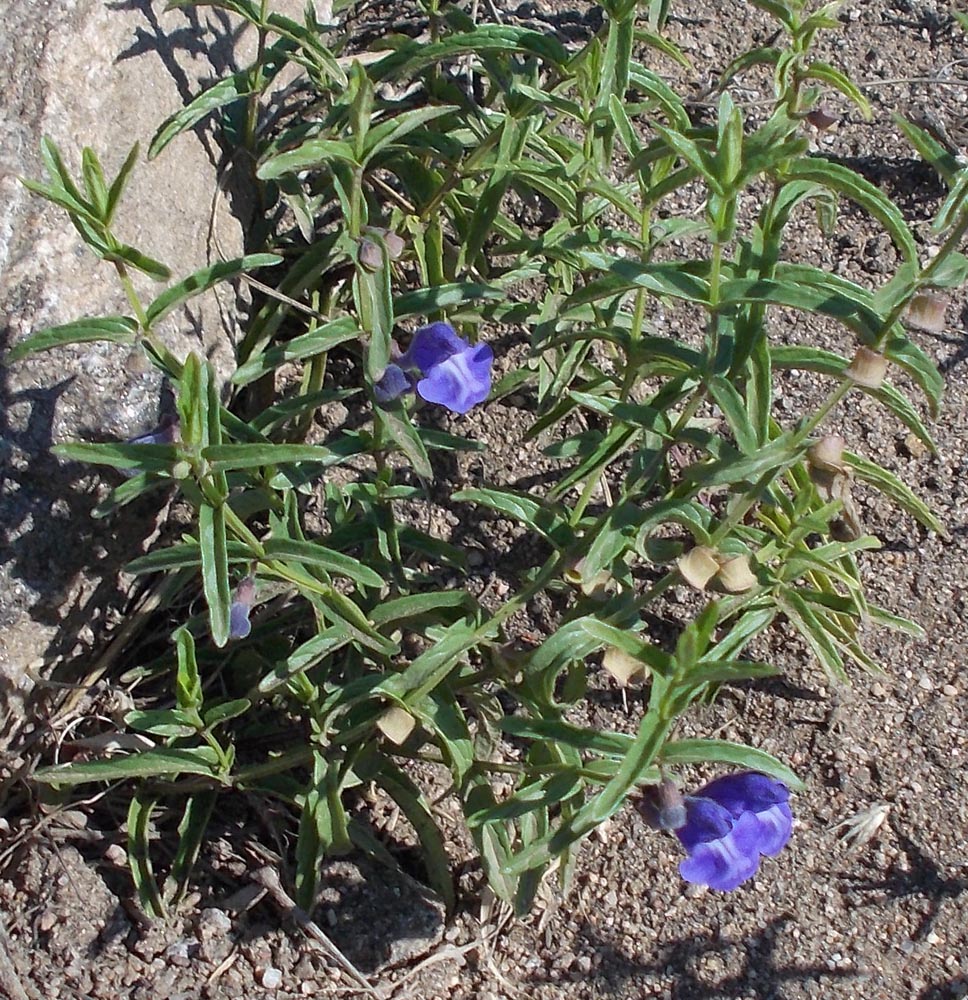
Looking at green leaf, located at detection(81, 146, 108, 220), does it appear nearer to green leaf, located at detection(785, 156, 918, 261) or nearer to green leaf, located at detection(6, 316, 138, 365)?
green leaf, located at detection(6, 316, 138, 365)

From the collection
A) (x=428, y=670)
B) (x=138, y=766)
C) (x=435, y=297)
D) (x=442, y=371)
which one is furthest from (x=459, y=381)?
(x=138, y=766)

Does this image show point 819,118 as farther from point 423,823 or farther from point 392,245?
point 423,823

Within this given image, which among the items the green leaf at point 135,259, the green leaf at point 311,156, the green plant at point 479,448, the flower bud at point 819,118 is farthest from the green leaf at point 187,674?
the flower bud at point 819,118

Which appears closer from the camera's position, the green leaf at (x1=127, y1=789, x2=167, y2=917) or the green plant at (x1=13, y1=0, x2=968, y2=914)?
the green plant at (x1=13, y1=0, x2=968, y2=914)

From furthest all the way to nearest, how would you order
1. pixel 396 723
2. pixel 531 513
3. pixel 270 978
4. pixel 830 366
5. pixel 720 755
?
pixel 270 978
pixel 531 513
pixel 396 723
pixel 830 366
pixel 720 755

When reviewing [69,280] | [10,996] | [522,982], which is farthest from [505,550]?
[10,996]

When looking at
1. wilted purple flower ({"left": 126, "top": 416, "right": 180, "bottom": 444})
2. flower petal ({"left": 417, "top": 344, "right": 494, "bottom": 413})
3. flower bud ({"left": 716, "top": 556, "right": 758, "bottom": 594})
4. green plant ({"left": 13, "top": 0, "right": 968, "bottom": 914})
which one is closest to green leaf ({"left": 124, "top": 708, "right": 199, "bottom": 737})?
green plant ({"left": 13, "top": 0, "right": 968, "bottom": 914})
